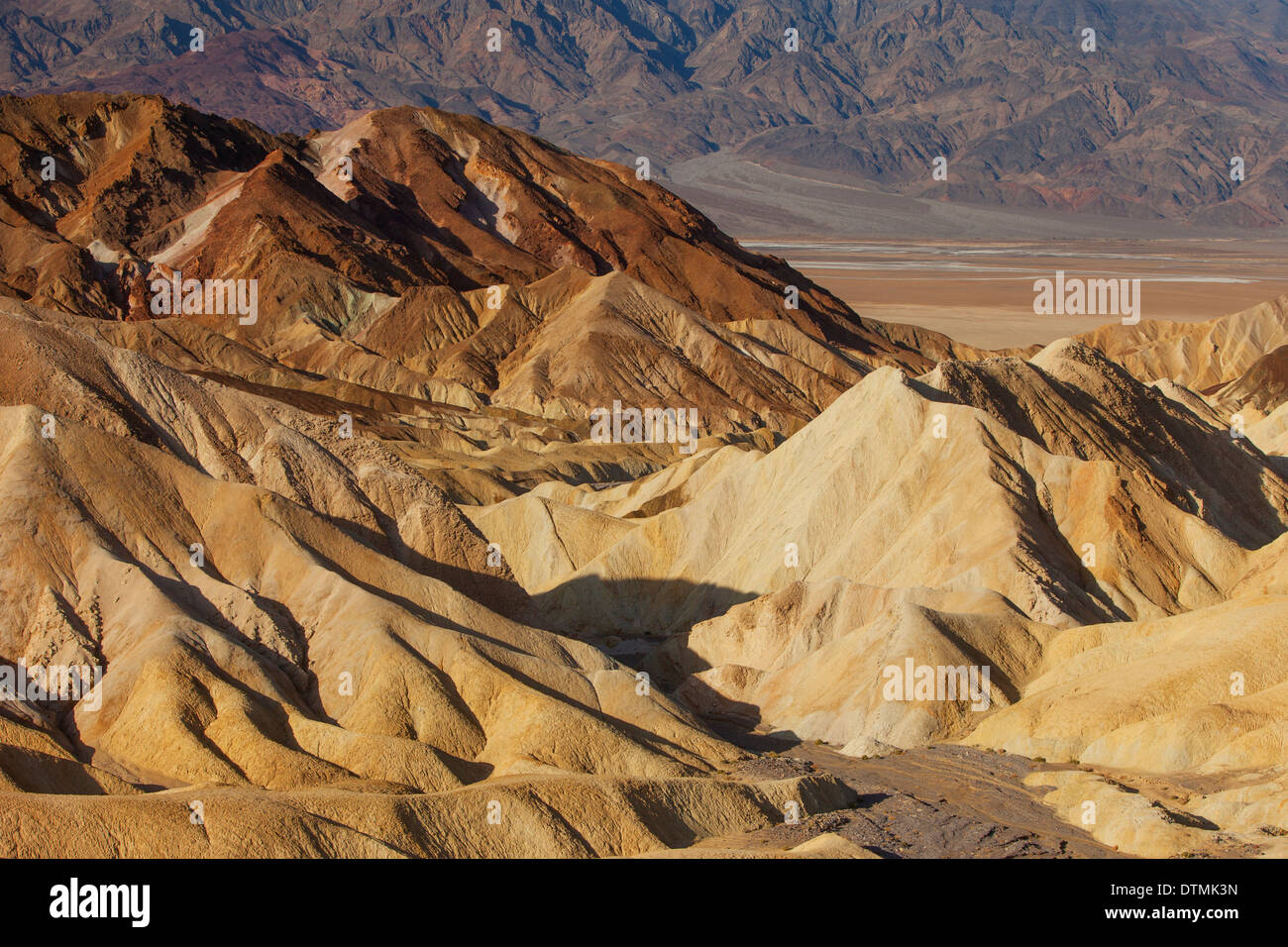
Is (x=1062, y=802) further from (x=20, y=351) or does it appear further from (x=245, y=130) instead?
(x=245, y=130)

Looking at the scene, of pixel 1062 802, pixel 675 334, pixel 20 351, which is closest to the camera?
pixel 1062 802

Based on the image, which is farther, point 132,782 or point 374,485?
point 374,485

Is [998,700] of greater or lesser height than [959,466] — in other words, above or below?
below

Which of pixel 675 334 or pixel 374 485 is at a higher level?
pixel 675 334

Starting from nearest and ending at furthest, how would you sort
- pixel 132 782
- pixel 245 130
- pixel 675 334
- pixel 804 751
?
1. pixel 132 782
2. pixel 804 751
3. pixel 675 334
4. pixel 245 130

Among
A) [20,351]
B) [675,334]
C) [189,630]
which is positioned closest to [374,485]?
[20,351]

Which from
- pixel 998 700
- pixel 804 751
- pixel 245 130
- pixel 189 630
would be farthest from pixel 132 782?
pixel 245 130
